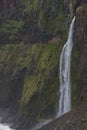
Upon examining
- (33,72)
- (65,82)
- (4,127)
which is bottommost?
(4,127)

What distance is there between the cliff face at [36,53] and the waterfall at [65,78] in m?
0.59

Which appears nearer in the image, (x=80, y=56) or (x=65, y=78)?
(x=80, y=56)

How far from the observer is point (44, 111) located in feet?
154

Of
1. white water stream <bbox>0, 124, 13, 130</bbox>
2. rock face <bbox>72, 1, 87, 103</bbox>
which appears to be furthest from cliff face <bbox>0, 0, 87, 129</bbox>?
white water stream <bbox>0, 124, 13, 130</bbox>

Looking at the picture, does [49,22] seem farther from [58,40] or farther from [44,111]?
[44,111]

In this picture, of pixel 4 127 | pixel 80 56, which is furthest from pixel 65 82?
pixel 4 127

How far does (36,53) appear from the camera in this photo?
52.8m

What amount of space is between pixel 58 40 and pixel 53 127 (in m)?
16.8

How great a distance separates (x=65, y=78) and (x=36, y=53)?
23.3 feet

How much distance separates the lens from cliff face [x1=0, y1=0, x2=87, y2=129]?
46406 mm

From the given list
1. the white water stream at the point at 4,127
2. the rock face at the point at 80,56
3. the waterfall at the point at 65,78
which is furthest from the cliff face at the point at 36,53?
the white water stream at the point at 4,127

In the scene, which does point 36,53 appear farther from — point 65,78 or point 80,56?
point 80,56

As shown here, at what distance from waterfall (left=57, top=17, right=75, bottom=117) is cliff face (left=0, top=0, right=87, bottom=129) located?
0.59m

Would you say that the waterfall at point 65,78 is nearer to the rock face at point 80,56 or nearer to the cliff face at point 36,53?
the cliff face at point 36,53
